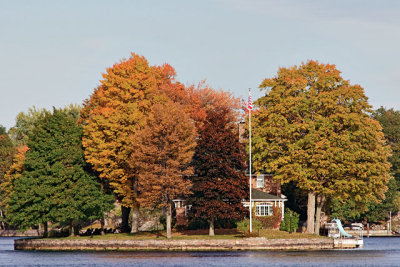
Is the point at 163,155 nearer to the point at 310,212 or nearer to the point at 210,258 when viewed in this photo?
the point at 210,258

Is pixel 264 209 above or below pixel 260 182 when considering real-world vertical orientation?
below

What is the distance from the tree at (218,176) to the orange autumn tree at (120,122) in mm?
7355

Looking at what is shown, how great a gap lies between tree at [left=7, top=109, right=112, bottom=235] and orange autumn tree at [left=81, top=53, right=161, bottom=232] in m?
1.83

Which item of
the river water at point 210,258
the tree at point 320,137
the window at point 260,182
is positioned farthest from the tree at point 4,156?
the tree at point 320,137


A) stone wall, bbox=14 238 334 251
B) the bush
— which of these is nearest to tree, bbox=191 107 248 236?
stone wall, bbox=14 238 334 251

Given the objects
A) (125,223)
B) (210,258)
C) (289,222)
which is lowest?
(210,258)

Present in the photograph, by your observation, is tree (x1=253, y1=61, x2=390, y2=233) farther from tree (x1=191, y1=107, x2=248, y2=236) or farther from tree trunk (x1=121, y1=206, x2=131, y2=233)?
tree trunk (x1=121, y1=206, x2=131, y2=233)

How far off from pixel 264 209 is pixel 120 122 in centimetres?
2008

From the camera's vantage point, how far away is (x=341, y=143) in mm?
72312

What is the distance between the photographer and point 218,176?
7394 centimetres

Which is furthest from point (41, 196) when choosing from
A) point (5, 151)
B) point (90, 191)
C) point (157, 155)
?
point (5, 151)

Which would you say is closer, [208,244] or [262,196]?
[208,244]

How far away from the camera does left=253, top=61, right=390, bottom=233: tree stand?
2859 inches

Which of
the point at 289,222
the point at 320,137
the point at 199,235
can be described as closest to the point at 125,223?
the point at 199,235
